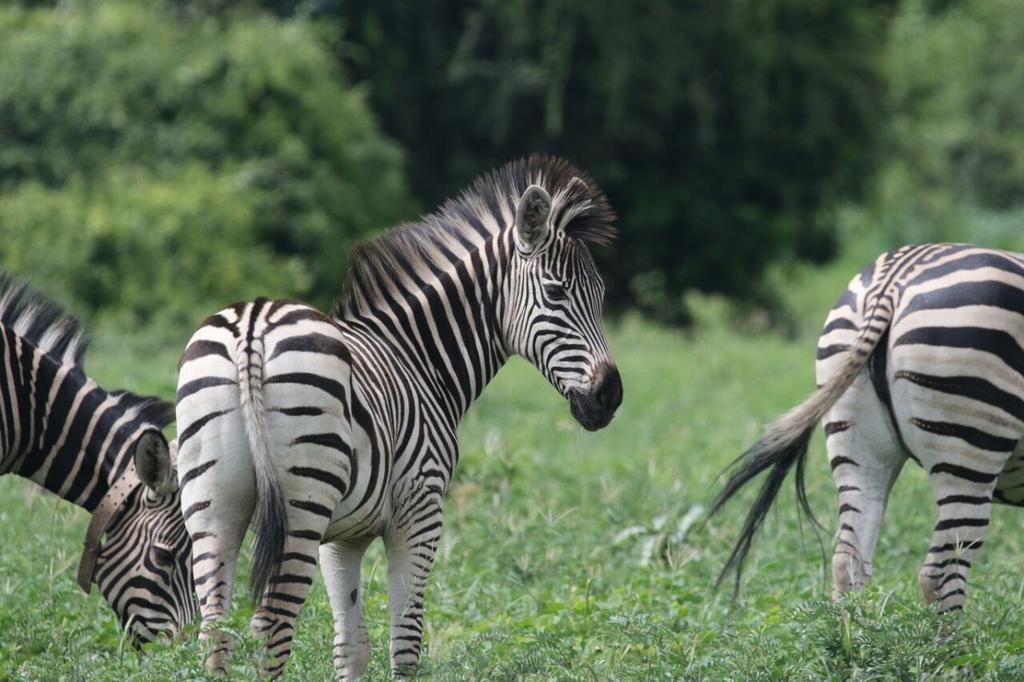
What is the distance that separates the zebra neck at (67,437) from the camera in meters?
6.14

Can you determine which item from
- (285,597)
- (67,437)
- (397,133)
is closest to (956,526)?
(285,597)

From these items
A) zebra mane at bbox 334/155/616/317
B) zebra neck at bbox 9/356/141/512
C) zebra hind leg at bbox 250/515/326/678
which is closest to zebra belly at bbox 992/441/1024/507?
zebra mane at bbox 334/155/616/317

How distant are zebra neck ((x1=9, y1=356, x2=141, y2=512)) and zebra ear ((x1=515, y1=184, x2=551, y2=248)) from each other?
1.99m

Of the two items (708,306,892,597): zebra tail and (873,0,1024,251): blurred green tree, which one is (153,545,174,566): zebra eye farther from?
(873,0,1024,251): blurred green tree

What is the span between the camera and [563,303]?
556 cm

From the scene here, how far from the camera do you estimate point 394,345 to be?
5527 millimetres

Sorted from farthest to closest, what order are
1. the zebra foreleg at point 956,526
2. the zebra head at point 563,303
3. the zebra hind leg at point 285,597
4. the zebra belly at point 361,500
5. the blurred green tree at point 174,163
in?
the blurred green tree at point 174,163 → the zebra foreleg at point 956,526 → the zebra head at point 563,303 → the zebra belly at point 361,500 → the zebra hind leg at point 285,597

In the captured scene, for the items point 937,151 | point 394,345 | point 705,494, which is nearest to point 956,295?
point 394,345

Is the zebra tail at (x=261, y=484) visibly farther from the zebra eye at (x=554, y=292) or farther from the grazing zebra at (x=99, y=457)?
the zebra eye at (x=554, y=292)

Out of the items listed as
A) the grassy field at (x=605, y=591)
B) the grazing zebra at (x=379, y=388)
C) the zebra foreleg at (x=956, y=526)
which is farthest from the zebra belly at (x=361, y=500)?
the zebra foreleg at (x=956, y=526)

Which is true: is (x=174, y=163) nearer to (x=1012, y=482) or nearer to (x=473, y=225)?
(x=473, y=225)

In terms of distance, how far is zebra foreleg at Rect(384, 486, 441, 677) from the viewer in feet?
17.1

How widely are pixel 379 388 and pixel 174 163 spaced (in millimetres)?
12571

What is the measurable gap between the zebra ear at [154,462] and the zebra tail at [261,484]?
1.19 metres
